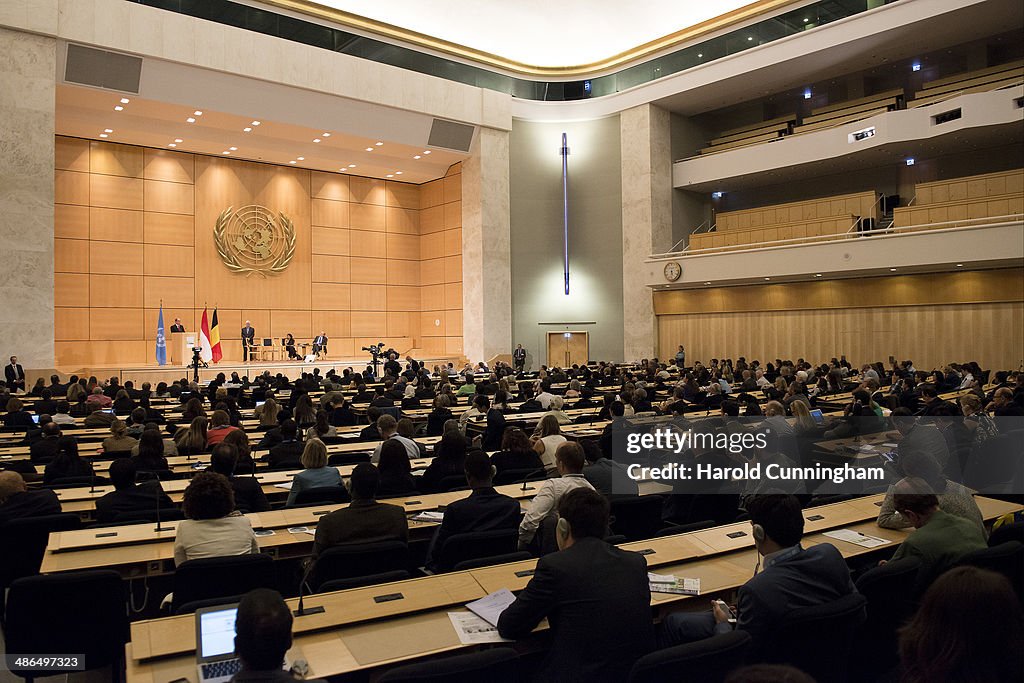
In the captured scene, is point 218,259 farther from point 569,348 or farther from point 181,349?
point 569,348

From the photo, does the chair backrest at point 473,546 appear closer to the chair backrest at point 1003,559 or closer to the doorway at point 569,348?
the chair backrest at point 1003,559

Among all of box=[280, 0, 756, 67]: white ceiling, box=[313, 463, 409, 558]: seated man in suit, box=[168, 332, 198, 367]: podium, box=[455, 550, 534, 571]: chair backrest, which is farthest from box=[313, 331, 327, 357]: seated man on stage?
box=[455, 550, 534, 571]: chair backrest

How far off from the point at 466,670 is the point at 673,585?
1.39 metres

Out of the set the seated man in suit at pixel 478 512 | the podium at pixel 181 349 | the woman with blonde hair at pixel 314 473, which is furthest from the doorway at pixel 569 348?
the seated man in suit at pixel 478 512

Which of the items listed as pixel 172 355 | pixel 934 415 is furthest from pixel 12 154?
pixel 934 415

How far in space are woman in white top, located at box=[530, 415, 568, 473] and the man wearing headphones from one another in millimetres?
3494

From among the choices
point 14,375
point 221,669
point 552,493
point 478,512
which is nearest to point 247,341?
point 14,375

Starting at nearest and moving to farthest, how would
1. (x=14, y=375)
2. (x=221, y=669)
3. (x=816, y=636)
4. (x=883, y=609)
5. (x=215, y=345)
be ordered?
(x=221, y=669) → (x=816, y=636) → (x=883, y=609) → (x=14, y=375) → (x=215, y=345)

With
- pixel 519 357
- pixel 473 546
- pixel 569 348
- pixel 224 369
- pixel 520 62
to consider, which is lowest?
pixel 473 546

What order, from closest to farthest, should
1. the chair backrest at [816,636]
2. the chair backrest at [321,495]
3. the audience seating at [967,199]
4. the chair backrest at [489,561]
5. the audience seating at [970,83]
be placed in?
the chair backrest at [816,636], the chair backrest at [489,561], the chair backrest at [321,495], the audience seating at [967,199], the audience seating at [970,83]

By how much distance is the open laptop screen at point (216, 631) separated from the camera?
256 centimetres

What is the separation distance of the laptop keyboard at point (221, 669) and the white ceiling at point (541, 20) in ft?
73.5

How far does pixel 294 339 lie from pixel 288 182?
5.45 meters

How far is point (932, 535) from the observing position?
3604 mm
